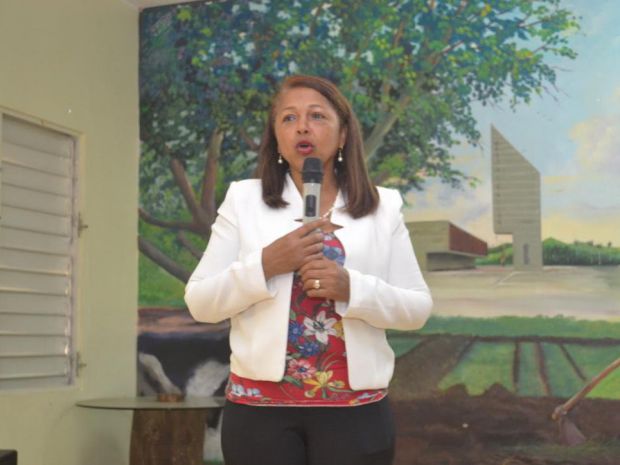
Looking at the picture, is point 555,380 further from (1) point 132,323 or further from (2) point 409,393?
(1) point 132,323

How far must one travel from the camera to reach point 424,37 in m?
4.85

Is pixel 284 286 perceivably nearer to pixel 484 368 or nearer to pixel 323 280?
pixel 323 280

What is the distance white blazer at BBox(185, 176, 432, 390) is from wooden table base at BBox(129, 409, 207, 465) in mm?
2746

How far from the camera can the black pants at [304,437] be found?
4.83ft

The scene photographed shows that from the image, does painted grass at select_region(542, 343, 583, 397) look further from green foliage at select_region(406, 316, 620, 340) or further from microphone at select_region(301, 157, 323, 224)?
microphone at select_region(301, 157, 323, 224)

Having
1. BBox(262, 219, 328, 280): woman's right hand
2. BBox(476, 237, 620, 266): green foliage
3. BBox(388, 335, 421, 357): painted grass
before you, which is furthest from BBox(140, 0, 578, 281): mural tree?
BBox(262, 219, 328, 280): woman's right hand

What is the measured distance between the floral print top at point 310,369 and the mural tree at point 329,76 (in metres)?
3.29

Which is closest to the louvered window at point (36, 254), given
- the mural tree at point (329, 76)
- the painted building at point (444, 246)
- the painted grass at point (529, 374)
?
the mural tree at point (329, 76)

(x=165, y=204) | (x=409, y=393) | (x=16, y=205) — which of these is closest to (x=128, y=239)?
(x=165, y=204)

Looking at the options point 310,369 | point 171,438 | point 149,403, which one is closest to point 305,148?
point 310,369

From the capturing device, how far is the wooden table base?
13.9 ft

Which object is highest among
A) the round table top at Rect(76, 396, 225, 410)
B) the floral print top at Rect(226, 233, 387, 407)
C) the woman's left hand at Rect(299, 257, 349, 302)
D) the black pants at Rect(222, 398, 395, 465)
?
the woman's left hand at Rect(299, 257, 349, 302)

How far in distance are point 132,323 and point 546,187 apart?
2.42 meters

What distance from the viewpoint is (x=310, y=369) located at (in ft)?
4.98
